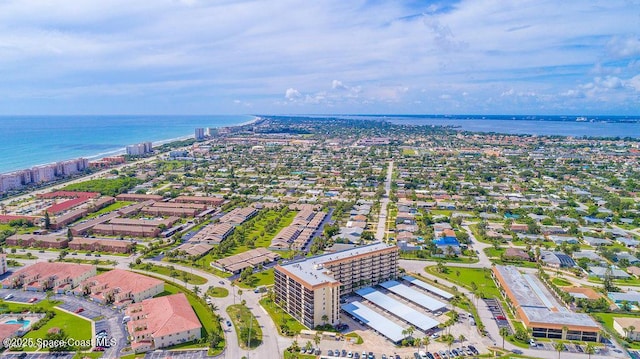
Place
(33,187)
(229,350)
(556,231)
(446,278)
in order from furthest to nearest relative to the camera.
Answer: (33,187), (556,231), (446,278), (229,350)

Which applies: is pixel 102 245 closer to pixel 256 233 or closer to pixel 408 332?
pixel 256 233

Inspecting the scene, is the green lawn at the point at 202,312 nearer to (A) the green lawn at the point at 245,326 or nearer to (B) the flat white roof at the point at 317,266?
(A) the green lawn at the point at 245,326

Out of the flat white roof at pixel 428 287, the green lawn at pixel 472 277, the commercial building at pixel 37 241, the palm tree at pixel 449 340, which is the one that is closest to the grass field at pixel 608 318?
the green lawn at pixel 472 277

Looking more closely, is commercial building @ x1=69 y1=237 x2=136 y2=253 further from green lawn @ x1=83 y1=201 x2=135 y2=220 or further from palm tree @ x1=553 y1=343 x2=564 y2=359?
palm tree @ x1=553 y1=343 x2=564 y2=359

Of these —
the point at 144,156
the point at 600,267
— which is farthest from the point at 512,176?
the point at 144,156

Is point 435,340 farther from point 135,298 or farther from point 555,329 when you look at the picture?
point 135,298
